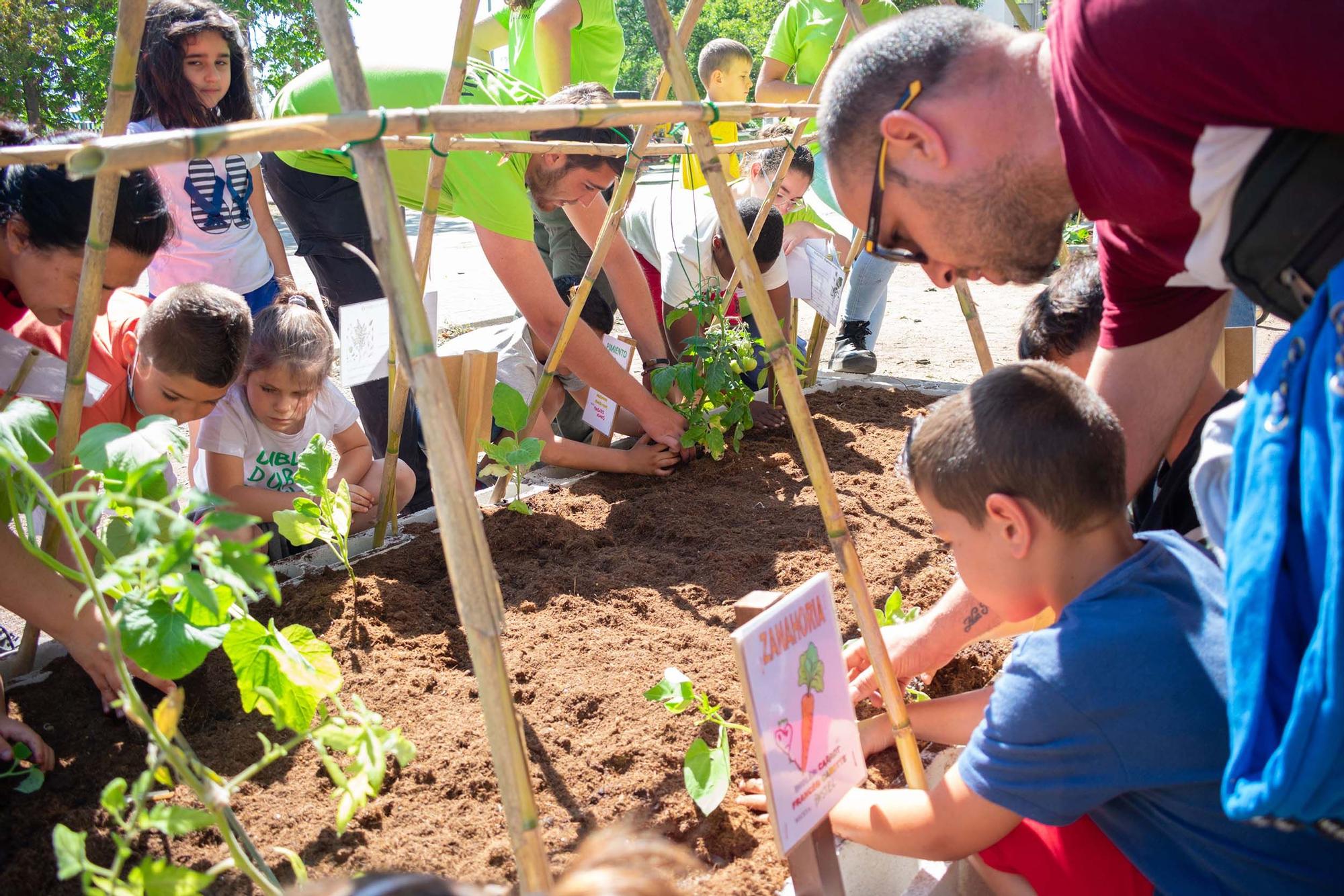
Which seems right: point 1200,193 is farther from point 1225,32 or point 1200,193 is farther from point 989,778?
point 989,778

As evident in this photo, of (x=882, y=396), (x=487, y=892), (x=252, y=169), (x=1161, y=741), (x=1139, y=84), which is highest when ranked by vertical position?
(x=252, y=169)

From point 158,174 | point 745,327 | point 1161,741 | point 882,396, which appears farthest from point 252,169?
point 1161,741

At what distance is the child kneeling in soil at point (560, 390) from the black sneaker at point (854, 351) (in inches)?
52.6

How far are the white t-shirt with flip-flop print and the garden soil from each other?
105 cm

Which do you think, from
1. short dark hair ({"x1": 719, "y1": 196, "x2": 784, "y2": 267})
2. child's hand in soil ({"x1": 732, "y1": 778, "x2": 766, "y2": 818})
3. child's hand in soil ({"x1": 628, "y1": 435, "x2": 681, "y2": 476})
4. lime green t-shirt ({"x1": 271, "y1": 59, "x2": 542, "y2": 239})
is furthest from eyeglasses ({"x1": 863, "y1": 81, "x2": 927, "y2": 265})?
short dark hair ({"x1": 719, "y1": 196, "x2": 784, "y2": 267})

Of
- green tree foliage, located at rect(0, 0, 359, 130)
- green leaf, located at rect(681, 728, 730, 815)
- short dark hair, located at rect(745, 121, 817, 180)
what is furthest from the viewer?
green tree foliage, located at rect(0, 0, 359, 130)

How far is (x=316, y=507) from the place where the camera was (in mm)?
1971

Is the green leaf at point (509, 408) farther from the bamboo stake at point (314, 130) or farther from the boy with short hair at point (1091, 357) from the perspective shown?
the bamboo stake at point (314, 130)

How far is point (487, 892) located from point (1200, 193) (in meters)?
0.93

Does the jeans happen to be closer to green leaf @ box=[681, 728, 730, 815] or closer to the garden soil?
the garden soil

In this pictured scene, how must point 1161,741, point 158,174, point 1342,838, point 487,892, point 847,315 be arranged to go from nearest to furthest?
point 487,892 → point 1342,838 → point 1161,741 → point 158,174 → point 847,315

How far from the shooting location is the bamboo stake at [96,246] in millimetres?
1454

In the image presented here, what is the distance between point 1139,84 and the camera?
3.16 ft

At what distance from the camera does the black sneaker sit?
4.29 metres
